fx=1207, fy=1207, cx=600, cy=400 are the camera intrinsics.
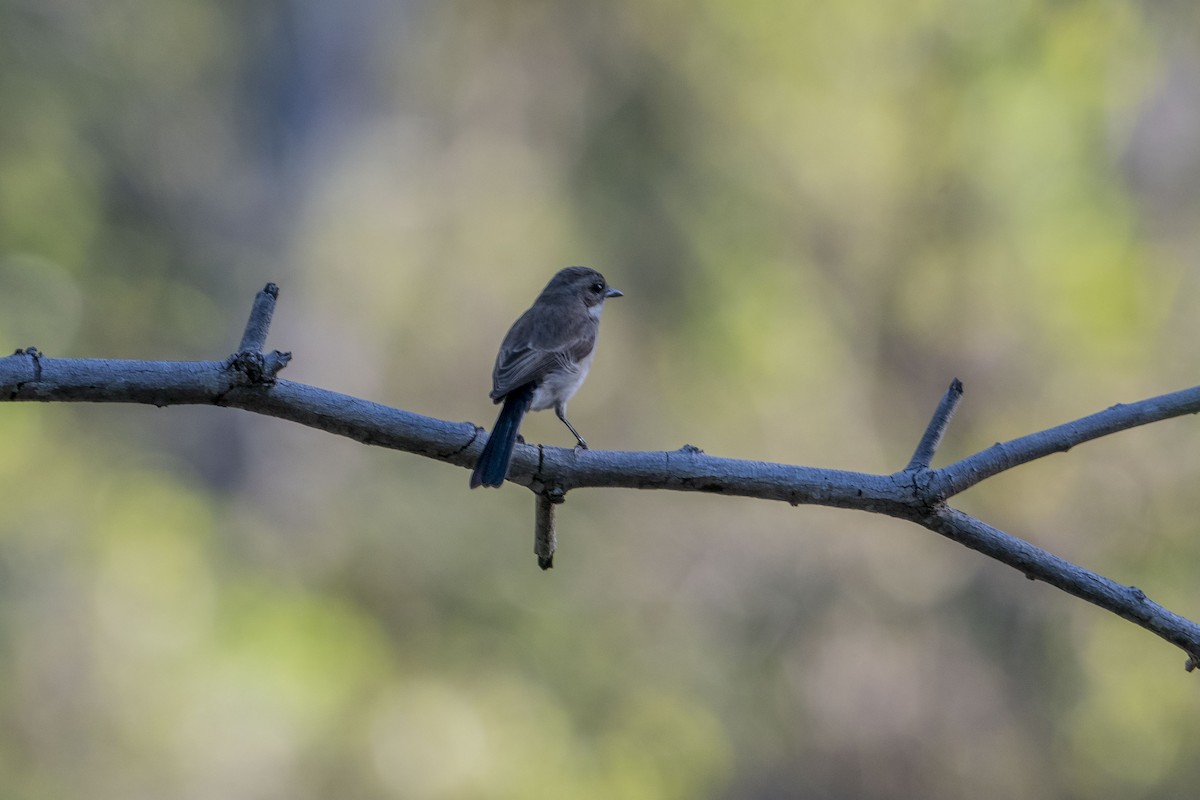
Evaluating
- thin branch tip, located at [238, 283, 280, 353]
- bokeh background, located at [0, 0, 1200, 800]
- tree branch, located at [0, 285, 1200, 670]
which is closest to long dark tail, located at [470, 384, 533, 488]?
tree branch, located at [0, 285, 1200, 670]

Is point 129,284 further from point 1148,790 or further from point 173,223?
point 1148,790

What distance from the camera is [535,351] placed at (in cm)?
473

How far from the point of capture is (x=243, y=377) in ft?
8.84

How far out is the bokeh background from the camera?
8.74 metres

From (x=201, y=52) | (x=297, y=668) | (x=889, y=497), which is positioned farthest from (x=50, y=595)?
(x=889, y=497)

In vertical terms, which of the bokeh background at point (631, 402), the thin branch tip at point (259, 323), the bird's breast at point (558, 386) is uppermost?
the bokeh background at point (631, 402)

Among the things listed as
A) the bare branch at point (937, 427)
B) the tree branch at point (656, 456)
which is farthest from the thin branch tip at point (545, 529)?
the bare branch at point (937, 427)

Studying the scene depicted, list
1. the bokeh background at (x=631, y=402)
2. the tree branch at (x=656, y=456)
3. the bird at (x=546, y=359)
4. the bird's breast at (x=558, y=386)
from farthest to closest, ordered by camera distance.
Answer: the bokeh background at (x=631, y=402) < the bird's breast at (x=558, y=386) < the bird at (x=546, y=359) < the tree branch at (x=656, y=456)

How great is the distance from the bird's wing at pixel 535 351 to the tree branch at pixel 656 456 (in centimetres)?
147

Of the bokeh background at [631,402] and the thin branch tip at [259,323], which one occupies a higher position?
the bokeh background at [631,402]

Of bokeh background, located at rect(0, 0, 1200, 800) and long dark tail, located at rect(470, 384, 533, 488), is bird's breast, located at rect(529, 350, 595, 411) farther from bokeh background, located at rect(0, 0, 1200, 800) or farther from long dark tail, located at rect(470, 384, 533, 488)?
bokeh background, located at rect(0, 0, 1200, 800)

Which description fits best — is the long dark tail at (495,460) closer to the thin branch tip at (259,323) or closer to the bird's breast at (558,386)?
the thin branch tip at (259,323)

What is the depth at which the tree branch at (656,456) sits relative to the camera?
2662 mm

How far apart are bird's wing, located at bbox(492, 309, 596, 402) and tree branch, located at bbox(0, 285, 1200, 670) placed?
1470 millimetres
